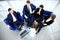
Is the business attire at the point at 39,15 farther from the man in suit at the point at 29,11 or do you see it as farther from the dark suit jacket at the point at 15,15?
the dark suit jacket at the point at 15,15

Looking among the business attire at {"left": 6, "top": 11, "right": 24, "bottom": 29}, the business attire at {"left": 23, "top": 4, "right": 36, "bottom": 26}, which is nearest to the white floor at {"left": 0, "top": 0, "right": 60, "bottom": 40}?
the business attire at {"left": 6, "top": 11, "right": 24, "bottom": 29}

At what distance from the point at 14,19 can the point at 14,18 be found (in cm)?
1

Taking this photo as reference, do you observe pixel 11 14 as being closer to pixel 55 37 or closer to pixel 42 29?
pixel 42 29

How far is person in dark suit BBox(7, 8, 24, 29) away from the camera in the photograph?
217cm

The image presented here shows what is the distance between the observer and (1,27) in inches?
85.9

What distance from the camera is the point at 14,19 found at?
217cm

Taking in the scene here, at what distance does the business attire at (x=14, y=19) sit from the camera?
2.17m

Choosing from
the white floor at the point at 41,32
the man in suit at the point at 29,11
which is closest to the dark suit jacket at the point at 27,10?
the man in suit at the point at 29,11

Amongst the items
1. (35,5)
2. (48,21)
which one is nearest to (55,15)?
(48,21)

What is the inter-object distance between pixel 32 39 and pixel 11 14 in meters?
0.33

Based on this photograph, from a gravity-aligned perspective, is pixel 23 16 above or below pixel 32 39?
above

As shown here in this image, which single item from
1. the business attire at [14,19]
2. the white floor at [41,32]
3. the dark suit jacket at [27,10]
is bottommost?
the white floor at [41,32]

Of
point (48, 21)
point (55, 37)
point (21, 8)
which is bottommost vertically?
point (55, 37)

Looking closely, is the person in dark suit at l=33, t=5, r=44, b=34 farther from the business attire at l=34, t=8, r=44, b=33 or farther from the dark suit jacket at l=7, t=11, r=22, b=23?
the dark suit jacket at l=7, t=11, r=22, b=23
